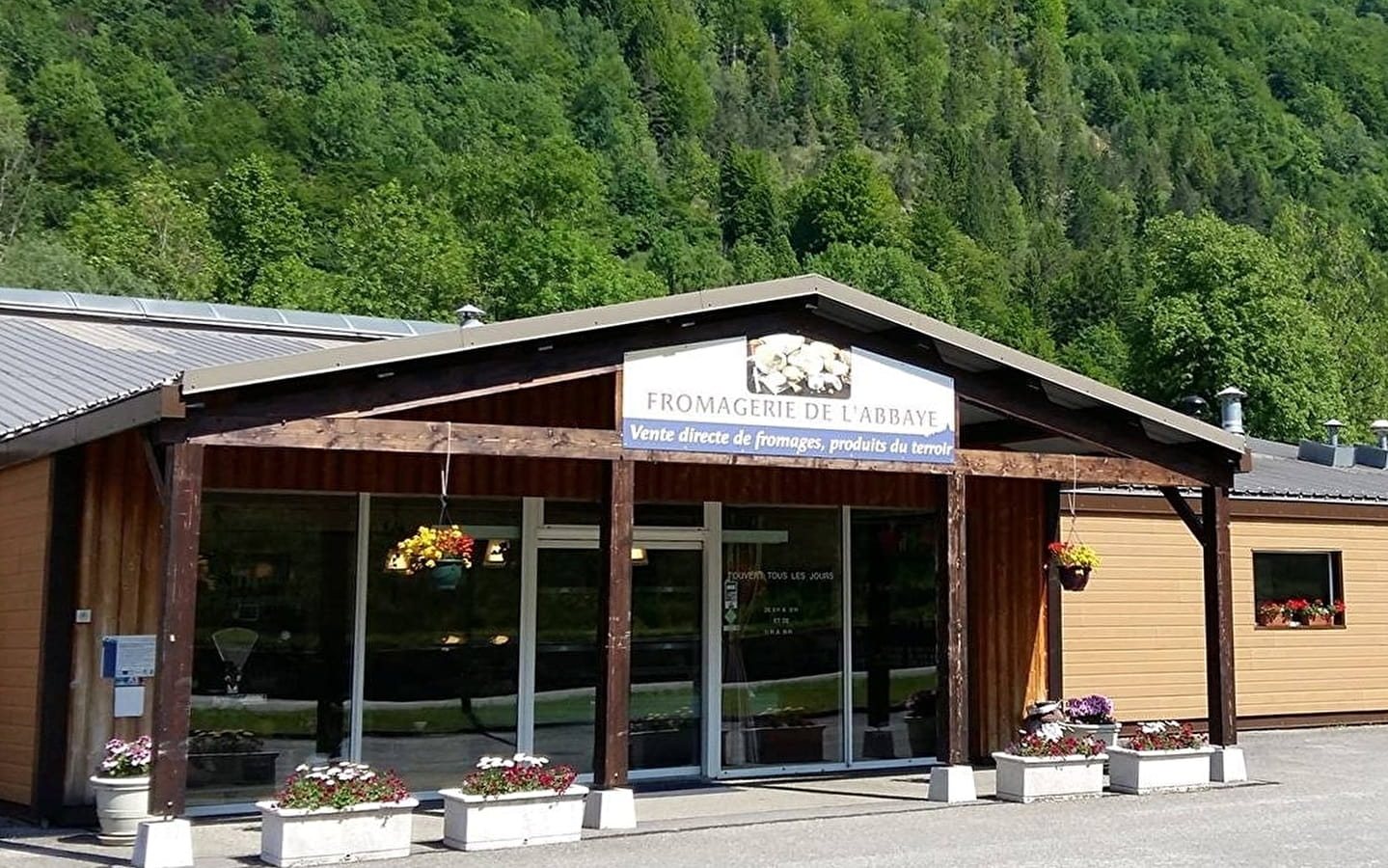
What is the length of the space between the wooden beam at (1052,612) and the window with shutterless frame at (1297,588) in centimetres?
413

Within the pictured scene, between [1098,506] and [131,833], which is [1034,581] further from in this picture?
[131,833]

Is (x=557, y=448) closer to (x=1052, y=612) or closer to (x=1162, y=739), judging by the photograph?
(x=1162, y=739)

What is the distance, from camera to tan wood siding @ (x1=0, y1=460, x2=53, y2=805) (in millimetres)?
10008

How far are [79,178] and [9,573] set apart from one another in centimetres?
5069

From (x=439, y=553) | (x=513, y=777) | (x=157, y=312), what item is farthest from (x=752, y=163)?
(x=513, y=777)

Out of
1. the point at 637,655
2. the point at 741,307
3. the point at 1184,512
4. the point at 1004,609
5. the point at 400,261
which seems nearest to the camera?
the point at 741,307

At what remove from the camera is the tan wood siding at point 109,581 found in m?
9.90

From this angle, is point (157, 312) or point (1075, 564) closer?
point (1075, 564)

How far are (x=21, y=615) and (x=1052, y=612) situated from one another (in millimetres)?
8754

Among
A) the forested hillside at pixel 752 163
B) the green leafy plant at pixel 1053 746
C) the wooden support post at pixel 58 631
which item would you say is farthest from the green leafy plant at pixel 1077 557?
the forested hillside at pixel 752 163

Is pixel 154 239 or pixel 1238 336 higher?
pixel 154 239

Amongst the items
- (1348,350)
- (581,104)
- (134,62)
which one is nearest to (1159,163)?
(581,104)

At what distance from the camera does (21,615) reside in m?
10.4

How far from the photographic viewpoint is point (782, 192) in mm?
99312
